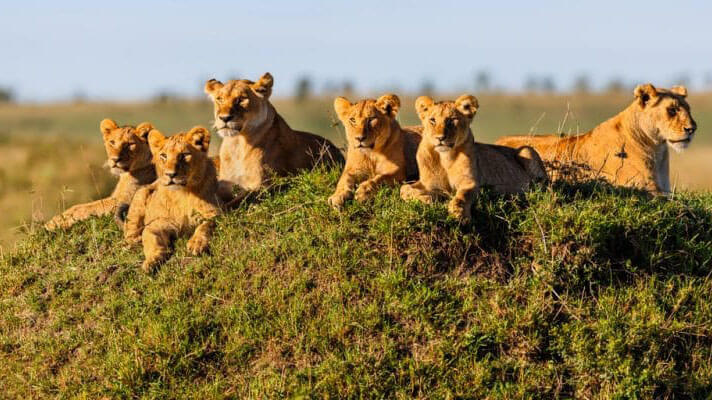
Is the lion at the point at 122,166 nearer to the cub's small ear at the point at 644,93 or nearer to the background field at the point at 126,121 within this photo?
the background field at the point at 126,121

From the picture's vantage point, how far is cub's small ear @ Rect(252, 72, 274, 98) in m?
8.20

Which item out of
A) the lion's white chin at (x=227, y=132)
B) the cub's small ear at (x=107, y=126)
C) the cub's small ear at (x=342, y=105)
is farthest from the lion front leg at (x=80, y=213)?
the cub's small ear at (x=342, y=105)

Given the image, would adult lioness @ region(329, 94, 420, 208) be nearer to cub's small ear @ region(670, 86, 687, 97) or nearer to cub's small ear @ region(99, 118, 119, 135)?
cub's small ear @ region(99, 118, 119, 135)

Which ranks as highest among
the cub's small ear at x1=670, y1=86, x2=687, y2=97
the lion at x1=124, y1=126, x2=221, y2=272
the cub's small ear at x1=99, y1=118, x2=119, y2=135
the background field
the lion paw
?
the cub's small ear at x1=670, y1=86, x2=687, y2=97

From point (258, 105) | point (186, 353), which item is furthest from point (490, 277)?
point (258, 105)

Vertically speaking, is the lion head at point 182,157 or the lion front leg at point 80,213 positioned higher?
the lion head at point 182,157

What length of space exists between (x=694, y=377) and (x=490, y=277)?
1393 mm

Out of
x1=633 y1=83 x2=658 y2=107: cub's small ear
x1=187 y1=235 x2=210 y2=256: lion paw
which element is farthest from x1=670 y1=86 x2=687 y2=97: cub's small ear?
x1=187 y1=235 x2=210 y2=256: lion paw

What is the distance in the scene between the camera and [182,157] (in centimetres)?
727

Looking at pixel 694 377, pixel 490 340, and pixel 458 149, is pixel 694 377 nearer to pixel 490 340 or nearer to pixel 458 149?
pixel 490 340

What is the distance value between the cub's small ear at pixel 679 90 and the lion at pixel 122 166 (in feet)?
15.0

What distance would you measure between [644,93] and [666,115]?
295mm

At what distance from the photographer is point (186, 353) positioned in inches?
252

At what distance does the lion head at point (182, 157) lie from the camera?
720 centimetres
